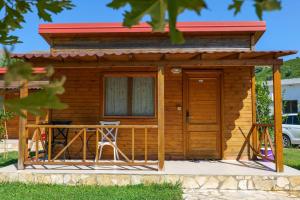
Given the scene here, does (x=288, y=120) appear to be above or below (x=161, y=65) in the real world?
below

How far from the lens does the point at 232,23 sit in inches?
369

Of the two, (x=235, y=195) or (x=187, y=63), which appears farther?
(x=187, y=63)

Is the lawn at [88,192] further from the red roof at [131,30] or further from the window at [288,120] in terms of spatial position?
the window at [288,120]

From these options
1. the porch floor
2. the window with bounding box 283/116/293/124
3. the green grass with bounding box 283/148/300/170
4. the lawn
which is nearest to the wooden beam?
the porch floor

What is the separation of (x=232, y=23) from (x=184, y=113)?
2.62 metres

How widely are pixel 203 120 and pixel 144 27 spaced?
112 inches

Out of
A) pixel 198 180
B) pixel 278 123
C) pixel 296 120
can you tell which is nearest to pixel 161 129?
pixel 198 180

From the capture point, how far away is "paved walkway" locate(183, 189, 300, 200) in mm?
6508

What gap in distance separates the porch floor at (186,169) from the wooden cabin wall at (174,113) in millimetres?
914

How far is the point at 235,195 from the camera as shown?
22.2 feet

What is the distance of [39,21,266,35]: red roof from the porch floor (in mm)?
3412

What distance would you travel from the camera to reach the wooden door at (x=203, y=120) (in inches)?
376

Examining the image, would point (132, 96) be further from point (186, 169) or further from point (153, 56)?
point (186, 169)

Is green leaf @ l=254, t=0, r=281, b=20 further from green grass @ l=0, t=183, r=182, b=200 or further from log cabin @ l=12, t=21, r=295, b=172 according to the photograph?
log cabin @ l=12, t=21, r=295, b=172
